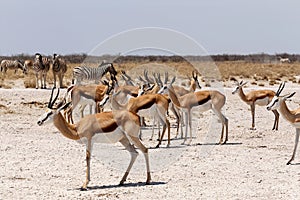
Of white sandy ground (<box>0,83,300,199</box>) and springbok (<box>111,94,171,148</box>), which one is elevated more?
springbok (<box>111,94,171,148</box>)

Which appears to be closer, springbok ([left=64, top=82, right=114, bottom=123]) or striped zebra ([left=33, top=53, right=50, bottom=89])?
springbok ([left=64, top=82, right=114, bottom=123])

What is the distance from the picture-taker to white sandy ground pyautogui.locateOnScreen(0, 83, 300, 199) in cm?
873

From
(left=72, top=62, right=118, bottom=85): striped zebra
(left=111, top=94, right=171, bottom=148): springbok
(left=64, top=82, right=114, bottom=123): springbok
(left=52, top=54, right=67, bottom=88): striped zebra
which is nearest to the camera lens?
(left=111, top=94, right=171, bottom=148): springbok

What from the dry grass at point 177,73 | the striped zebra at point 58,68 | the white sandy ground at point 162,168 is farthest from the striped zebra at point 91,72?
the white sandy ground at point 162,168

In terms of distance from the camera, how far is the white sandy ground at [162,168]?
8.73 m

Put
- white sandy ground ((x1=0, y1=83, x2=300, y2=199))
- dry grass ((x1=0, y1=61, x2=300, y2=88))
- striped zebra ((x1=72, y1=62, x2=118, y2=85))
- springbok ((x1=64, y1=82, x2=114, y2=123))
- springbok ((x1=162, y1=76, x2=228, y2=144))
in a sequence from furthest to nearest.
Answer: striped zebra ((x1=72, y1=62, x2=118, y2=85)) → dry grass ((x1=0, y1=61, x2=300, y2=88)) → springbok ((x1=64, y1=82, x2=114, y2=123)) → springbok ((x1=162, y1=76, x2=228, y2=144)) → white sandy ground ((x1=0, y1=83, x2=300, y2=199))

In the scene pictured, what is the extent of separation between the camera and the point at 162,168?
10.7 m

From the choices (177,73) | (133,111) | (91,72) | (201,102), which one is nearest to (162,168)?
(133,111)

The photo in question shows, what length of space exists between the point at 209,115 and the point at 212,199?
11537mm

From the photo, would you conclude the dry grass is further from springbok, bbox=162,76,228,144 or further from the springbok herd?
springbok, bbox=162,76,228,144

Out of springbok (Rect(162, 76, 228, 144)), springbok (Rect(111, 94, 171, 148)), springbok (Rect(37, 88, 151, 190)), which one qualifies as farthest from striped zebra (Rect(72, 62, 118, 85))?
springbok (Rect(37, 88, 151, 190))

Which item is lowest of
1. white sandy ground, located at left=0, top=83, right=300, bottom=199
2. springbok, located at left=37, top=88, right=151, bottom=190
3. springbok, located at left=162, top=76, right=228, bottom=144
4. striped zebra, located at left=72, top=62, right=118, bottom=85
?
white sandy ground, located at left=0, top=83, right=300, bottom=199

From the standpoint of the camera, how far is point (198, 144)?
1351cm

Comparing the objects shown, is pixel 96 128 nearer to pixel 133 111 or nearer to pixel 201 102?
pixel 133 111
